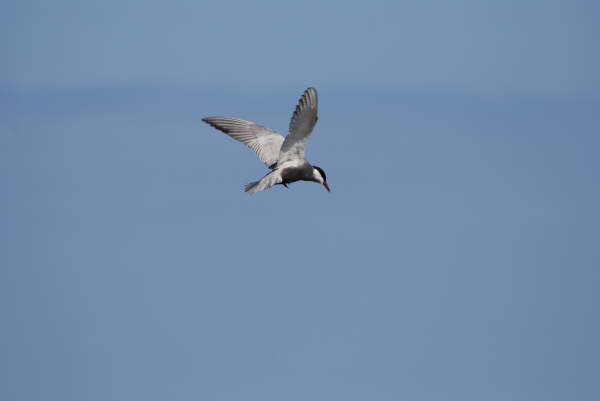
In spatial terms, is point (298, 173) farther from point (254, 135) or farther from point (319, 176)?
point (254, 135)

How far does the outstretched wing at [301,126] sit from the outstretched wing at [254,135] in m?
1.83

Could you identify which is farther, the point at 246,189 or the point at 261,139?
the point at 261,139

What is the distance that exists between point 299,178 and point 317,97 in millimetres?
3287

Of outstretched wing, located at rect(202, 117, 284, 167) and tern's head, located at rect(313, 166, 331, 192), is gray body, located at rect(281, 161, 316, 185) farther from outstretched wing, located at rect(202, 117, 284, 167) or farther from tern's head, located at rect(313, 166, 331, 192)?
outstretched wing, located at rect(202, 117, 284, 167)

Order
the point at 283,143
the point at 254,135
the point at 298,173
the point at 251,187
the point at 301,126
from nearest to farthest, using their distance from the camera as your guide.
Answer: the point at 251,187
the point at 301,126
the point at 283,143
the point at 298,173
the point at 254,135

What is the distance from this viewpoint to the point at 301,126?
45.5 metres

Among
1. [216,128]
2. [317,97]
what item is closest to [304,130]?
[317,97]

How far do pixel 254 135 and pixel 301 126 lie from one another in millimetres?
4736

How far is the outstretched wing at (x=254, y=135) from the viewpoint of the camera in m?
49.2

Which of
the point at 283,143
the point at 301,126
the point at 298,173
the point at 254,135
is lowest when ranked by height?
the point at 298,173

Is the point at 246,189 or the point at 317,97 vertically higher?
the point at 317,97

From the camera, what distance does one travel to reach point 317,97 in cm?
4475

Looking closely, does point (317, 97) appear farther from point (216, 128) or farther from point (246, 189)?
point (216, 128)

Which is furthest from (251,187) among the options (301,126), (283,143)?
(301,126)
